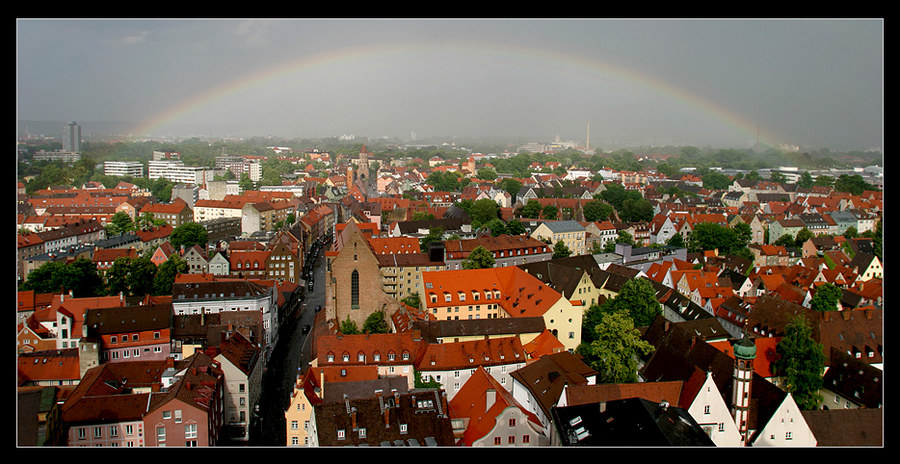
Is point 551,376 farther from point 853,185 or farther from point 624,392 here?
point 853,185

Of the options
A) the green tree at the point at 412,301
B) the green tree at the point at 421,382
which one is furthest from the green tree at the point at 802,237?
the green tree at the point at 421,382

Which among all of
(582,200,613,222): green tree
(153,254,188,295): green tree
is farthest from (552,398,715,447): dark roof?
(582,200,613,222): green tree

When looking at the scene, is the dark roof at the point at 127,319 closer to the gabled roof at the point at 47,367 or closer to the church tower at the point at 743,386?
the gabled roof at the point at 47,367

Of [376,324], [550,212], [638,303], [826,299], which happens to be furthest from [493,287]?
[550,212]

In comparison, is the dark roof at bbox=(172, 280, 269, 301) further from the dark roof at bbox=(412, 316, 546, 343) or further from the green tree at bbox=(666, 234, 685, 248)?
the green tree at bbox=(666, 234, 685, 248)
